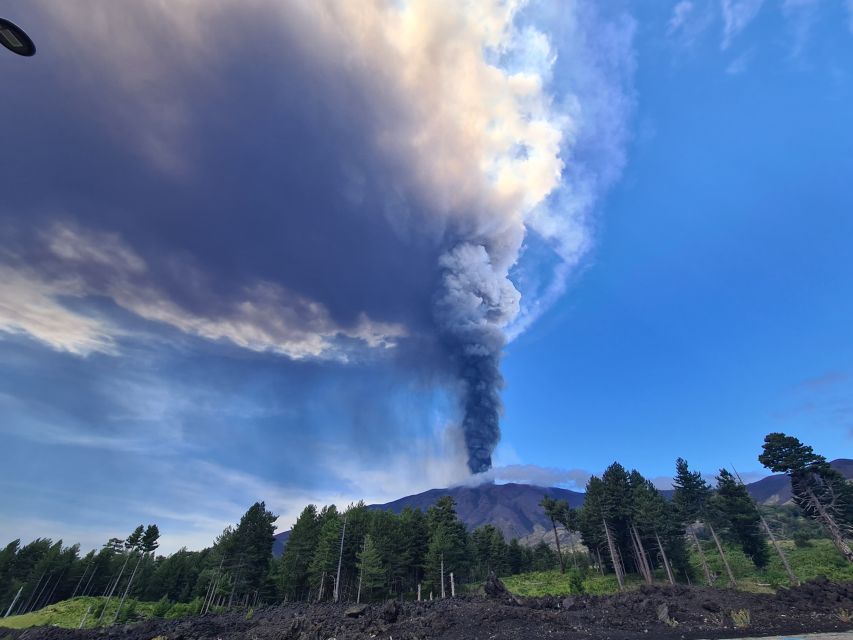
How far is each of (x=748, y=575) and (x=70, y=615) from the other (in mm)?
83360

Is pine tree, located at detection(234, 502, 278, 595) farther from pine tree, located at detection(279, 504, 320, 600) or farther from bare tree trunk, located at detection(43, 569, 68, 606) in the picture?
bare tree trunk, located at detection(43, 569, 68, 606)

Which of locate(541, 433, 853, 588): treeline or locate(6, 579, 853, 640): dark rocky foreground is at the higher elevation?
locate(541, 433, 853, 588): treeline

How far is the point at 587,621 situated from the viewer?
1731 centimetres

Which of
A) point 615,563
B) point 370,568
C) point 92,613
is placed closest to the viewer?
point 370,568

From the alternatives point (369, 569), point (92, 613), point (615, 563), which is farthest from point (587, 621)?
point (92, 613)

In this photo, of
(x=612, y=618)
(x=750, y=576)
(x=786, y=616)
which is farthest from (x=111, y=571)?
(x=750, y=576)

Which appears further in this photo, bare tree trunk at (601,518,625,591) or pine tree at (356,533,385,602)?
pine tree at (356,533,385,602)

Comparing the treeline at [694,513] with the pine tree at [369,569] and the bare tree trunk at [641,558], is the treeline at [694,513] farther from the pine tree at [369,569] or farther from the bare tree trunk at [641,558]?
the pine tree at [369,569]

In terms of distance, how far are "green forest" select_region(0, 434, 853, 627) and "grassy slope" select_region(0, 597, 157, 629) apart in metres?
0.48

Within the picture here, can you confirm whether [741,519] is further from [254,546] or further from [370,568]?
[254,546]

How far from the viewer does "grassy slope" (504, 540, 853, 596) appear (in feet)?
129

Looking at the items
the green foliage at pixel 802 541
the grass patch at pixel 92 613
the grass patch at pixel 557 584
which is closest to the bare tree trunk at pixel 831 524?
the grass patch at pixel 557 584

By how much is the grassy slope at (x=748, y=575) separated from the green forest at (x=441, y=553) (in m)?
0.27

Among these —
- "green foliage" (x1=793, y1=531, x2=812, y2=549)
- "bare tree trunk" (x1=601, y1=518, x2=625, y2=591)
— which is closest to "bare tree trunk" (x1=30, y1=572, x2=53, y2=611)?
"bare tree trunk" (x1=601, y1=518, x2=625, y2=591)
